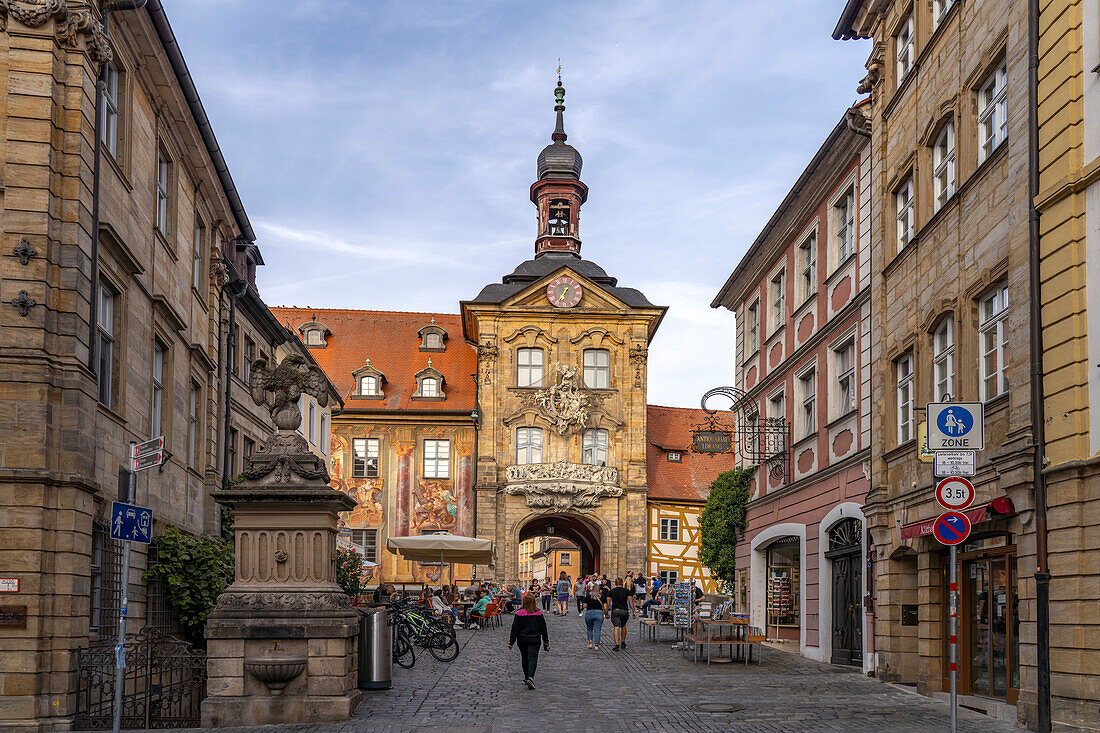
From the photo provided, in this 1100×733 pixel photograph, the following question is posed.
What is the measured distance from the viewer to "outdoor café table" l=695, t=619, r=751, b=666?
23.6 meters

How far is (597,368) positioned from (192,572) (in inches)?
1335

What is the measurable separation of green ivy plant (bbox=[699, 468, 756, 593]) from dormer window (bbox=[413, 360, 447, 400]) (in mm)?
22478

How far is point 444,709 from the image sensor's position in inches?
618

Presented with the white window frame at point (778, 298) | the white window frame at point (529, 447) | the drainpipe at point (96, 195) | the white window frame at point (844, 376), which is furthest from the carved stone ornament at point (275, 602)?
the white window frame at point (529, 447)

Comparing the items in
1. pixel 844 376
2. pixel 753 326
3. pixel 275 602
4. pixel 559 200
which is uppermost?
pixel 559 200

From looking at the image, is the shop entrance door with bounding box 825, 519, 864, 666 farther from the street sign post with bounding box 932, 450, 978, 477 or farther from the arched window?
the arched window

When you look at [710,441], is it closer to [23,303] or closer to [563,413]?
[23,303]

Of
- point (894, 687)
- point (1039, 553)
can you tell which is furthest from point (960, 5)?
point (894, 687)

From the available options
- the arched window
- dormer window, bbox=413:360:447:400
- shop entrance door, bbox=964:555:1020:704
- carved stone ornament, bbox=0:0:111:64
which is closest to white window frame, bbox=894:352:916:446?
shop entrance door, bbox=964:555:1020:704

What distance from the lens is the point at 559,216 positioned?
61094 millimetres

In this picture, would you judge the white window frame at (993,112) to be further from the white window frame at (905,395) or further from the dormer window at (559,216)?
the dormer window at (559,216)

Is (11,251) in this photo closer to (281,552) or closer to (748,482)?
Result: (281,552)

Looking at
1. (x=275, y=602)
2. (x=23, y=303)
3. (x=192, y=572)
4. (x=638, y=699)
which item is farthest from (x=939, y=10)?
(x=192, y=572)

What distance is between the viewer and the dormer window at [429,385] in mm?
56281
